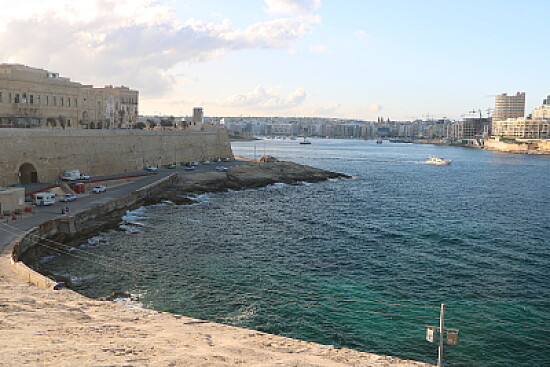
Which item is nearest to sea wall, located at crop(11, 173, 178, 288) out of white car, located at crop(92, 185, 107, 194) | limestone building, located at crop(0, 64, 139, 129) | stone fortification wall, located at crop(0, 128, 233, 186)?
white car, located at crop(92, 185, 107, 194)

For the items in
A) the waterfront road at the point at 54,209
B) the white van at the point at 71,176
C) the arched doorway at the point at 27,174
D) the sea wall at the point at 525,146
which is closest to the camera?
the waterfront road at the point at 54,209

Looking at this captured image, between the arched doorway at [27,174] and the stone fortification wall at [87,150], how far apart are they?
4.3 inches

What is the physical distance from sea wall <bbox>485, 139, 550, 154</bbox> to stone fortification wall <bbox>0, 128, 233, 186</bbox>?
124 m

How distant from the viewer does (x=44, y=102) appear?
43344 millimetres

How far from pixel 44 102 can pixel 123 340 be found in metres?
38.9

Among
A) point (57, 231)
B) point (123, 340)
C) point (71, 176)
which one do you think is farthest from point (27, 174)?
point (123, 340)

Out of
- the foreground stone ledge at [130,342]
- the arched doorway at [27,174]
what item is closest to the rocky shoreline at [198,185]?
the arched doorway at [27,174]

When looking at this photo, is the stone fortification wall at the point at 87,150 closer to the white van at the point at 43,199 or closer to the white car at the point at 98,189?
the white car at the point at 98,189

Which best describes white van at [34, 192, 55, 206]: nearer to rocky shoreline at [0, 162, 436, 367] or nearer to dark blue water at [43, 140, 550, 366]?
dark blue water at [43, 140, 550, 366]

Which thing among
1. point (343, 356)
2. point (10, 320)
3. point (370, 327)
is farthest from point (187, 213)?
point (343, 356)

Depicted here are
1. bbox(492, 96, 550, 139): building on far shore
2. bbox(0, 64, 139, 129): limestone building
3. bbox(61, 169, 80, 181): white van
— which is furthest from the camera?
bbox(492, 96, 550, 139): building on far shore

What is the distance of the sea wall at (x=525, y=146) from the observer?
14325 cm

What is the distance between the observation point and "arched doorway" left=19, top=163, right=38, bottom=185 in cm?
3584

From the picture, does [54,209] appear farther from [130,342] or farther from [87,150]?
[130,342]
